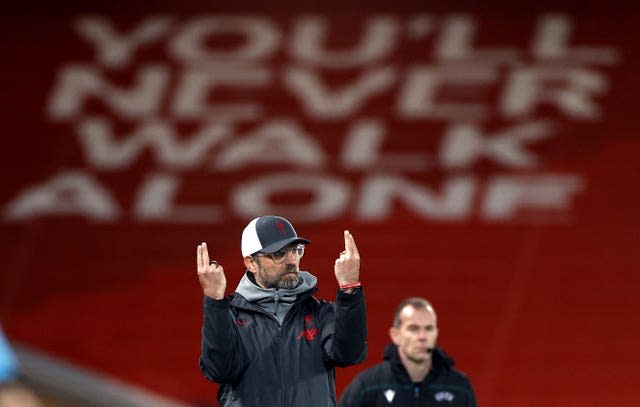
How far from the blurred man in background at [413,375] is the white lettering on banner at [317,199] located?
212 inches

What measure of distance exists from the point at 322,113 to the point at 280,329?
26.2 feet

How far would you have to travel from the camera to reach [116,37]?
490 inches

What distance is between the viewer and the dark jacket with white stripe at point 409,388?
4.80m

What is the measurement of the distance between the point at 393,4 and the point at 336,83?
1.38 meters

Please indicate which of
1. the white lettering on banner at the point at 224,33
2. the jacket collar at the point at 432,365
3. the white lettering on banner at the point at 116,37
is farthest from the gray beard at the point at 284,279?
the white lettering on banner at the point at 116,37

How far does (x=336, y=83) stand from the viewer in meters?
11.7

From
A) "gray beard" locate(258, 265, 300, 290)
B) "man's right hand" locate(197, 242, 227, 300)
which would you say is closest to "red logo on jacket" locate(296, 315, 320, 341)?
"gray beard" locate(258, 265, 300, 290)

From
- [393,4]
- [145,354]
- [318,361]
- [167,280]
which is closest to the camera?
[318,361]

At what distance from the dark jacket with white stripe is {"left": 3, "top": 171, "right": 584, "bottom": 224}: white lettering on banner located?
17.7 ft

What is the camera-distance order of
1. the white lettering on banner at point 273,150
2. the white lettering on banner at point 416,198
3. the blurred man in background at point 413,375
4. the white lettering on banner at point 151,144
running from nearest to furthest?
the blurred man in background at point 413,375
the white lettering on banner at point 416,198
the white lettering on banner at point 273,150
the white lettering on banner at point 151,144

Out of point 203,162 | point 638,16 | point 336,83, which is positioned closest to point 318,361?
point 203,162

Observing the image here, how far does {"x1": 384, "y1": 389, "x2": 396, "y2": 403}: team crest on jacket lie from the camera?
483 cm

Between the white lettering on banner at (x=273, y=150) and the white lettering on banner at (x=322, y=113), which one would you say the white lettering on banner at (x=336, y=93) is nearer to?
the white lettering on banner at (x=322, y=113)

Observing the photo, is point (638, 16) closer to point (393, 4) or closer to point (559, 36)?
point (559, 36)
